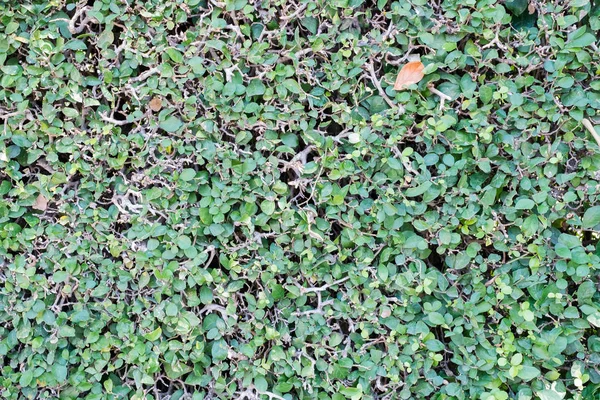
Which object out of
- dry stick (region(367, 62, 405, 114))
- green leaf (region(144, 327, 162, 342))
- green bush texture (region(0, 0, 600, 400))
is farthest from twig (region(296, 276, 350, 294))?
dry stick (region(367, 62, 405, 114))

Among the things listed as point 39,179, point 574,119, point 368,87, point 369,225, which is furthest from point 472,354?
point 39,179

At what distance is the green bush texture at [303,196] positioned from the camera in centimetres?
188

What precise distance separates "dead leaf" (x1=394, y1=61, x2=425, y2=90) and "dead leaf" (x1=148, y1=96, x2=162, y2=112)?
937mm

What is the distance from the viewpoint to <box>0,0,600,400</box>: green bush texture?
188 cm

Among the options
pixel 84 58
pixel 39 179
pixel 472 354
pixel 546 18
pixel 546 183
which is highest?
pixel 546 18

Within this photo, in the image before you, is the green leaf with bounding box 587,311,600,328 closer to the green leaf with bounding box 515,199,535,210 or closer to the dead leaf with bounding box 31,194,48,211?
the green leaf with bounding box 515,199,535,210

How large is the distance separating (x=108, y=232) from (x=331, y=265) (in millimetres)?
936

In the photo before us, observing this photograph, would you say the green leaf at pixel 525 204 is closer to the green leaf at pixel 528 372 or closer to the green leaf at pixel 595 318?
the green leaf at pixel 595 318

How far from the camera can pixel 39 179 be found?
6.47ft

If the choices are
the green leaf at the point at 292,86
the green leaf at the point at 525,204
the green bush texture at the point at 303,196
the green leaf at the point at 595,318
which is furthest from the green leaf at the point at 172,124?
the green leaf at the point at 595,318

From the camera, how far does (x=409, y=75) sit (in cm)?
189

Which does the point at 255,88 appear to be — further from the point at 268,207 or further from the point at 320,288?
the point at 320,288

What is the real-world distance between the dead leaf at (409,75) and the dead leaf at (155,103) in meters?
0.94

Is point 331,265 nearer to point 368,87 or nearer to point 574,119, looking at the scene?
point 368,87
